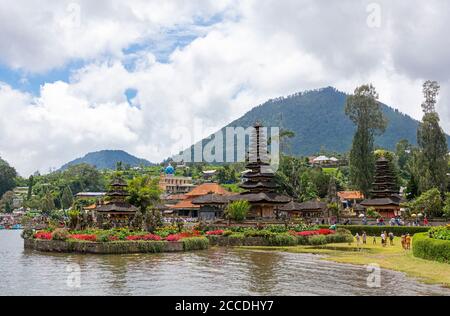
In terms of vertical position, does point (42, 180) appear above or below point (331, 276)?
above

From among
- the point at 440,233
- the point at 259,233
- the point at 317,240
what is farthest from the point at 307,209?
the point at 440,233

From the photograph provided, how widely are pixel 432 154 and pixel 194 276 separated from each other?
50070 mm

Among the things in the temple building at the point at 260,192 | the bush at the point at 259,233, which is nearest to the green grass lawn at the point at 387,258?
the bush at the point at 259,233

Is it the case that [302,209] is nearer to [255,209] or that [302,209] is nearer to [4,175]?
[255,209]

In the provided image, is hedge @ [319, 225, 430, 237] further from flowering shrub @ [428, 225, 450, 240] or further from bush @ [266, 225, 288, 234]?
flowering shrub @ [428, 225, 450, 240]

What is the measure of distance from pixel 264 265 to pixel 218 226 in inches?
1033

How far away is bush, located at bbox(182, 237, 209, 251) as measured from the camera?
4341 cm

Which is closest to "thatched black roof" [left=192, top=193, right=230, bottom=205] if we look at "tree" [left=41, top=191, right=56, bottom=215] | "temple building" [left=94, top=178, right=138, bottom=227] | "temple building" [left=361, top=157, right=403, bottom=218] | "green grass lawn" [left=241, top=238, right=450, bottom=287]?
Answer: "temple building" [left=94, top=178, right=138, bottom=227]

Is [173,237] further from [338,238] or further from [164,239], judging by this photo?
[338,238]

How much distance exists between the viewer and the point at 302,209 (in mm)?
70625

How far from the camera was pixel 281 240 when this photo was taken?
47.6m

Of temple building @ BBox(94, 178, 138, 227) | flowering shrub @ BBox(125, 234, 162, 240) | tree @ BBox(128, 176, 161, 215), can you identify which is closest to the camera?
flowering shrub @ BBox(125, 234, 162, 240)

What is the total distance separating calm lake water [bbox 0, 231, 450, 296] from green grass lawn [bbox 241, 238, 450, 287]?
109 centimetres

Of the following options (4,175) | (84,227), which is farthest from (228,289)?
(4,175)
